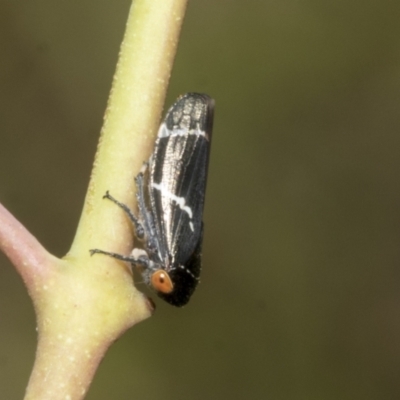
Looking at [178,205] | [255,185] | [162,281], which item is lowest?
[255,185]

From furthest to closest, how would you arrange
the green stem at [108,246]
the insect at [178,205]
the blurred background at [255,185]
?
the blurred background at [255,185] → the insect at [178,205] → the green stem at [108,246]

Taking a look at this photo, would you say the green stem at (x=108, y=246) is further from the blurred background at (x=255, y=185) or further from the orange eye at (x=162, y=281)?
the blurred background at (x=255, y=185)

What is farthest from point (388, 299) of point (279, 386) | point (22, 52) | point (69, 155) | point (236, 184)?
point (22, 52)

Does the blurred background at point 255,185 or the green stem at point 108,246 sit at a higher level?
the green stem at point 108,246

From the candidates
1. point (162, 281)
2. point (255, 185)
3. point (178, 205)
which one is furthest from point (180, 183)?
point (255, 185)

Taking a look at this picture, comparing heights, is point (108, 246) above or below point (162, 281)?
above

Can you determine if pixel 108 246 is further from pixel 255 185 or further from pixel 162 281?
pixel 255 185

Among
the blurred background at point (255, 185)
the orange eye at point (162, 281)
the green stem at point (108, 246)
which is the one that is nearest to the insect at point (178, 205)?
the orange eye at point (162, 281)
